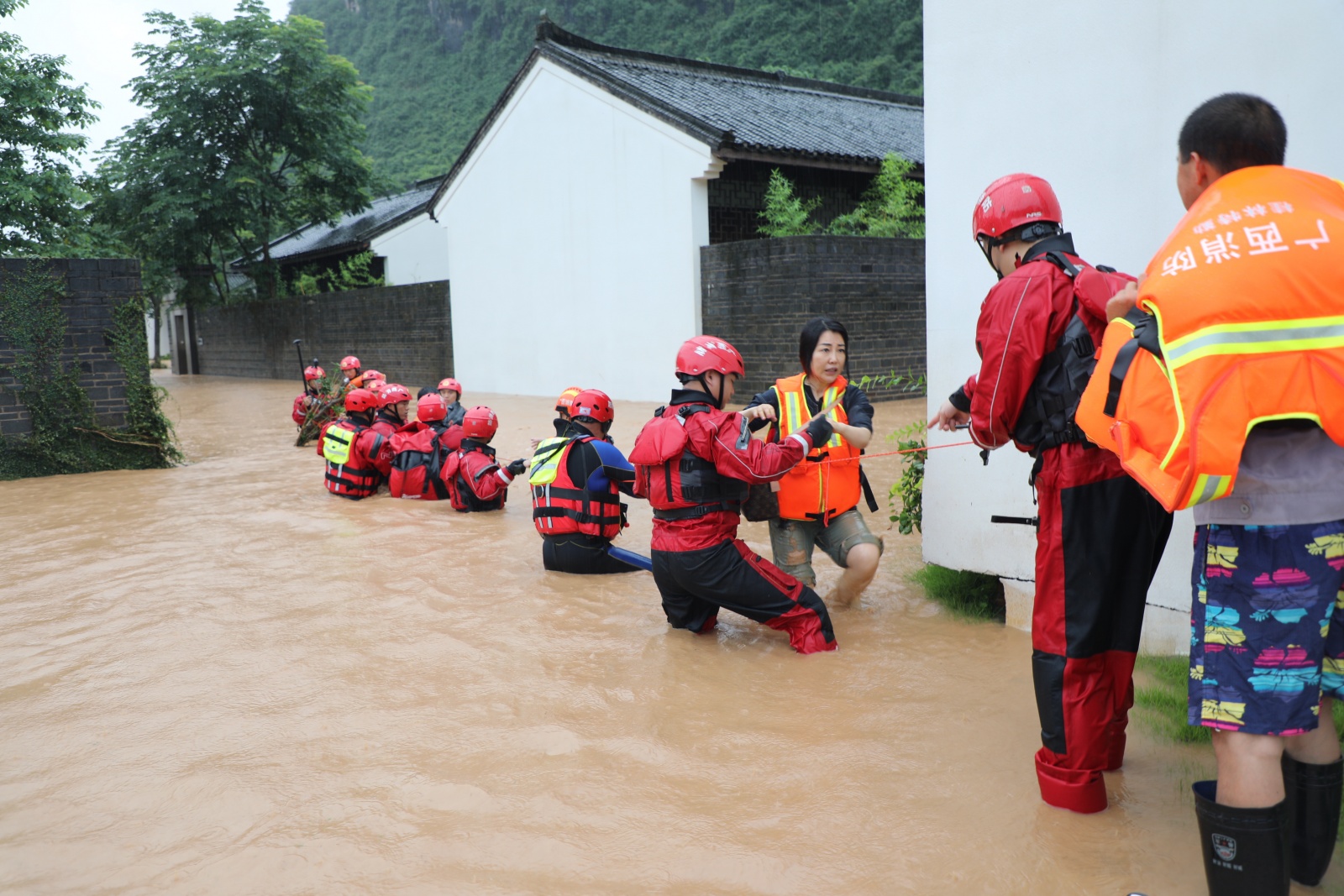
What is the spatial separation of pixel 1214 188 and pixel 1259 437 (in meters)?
0.63

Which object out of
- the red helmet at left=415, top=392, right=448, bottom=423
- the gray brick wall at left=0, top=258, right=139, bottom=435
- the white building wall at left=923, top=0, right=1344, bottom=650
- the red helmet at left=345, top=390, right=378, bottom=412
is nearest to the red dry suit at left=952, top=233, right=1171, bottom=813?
the white building wall at left=923, top=0, right=1344, bottom=650

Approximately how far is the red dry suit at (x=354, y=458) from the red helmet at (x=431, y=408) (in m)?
0.57

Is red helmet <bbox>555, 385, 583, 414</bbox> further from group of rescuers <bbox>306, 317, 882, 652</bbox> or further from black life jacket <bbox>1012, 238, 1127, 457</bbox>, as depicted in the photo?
black life jacket <bbox>1012, 238, 1127, 457</bbox>

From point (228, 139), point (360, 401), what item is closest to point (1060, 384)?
point (360, 401)

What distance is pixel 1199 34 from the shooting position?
401 cm

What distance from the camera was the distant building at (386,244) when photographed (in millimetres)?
28844

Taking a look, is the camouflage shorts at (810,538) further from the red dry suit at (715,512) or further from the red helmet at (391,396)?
the red helmet at (391,396)

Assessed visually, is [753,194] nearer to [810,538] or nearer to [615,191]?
[615,191]

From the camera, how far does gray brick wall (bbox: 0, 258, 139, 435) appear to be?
474 inches

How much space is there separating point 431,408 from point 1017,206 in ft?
22.0

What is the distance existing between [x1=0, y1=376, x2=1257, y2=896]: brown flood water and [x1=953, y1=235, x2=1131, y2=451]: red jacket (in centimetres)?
133

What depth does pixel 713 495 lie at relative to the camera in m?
4.82

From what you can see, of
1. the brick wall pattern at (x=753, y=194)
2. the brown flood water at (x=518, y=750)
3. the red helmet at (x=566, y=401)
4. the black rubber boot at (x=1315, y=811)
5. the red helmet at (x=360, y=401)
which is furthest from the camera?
the brick wall pattern at (x=753, y=194)

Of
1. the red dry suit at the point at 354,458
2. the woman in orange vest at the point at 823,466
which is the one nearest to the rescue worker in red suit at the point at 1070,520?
the woman in orange vest at the point at 823,466
